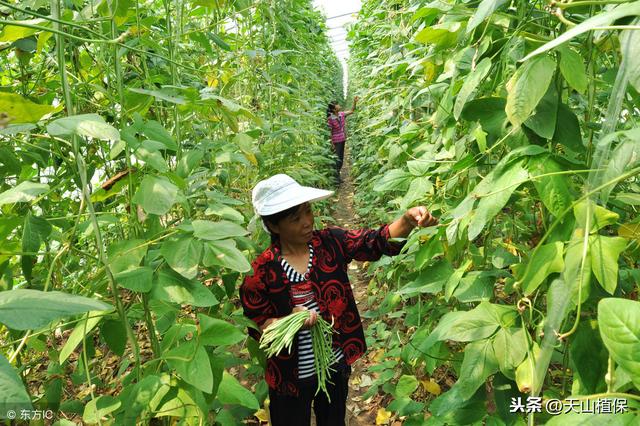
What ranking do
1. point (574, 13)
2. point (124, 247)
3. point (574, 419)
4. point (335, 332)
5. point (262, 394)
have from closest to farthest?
1. point (574, 419)
2. point (574, 13)
3. point (124, 247)
4. point (335, 332)
5. point (262, 394)

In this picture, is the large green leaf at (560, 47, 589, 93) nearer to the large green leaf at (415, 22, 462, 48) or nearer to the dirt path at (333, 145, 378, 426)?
the large green leaf at (415, 22, 462, 48)

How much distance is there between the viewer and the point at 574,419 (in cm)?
60

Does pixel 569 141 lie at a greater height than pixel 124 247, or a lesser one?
greater

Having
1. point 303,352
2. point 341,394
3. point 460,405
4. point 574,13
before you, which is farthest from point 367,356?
point 574,13

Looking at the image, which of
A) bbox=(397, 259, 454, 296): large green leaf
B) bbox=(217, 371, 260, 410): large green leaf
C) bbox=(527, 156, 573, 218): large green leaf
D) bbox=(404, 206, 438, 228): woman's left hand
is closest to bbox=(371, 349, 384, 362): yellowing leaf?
bbox=(404, 206, 438, 228): woman's left hand

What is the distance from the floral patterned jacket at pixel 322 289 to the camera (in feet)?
5.48

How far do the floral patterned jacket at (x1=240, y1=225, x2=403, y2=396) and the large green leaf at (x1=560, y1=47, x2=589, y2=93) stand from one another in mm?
960

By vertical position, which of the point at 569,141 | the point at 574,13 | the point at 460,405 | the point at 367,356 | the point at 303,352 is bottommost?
the point at 367,356

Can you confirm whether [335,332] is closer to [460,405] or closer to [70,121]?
[460,405]

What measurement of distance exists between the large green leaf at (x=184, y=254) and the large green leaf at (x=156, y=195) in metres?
0.11

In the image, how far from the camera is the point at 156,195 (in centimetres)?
100

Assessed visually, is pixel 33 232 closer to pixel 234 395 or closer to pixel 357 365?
pixel 234 395

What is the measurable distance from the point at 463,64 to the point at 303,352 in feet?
3.79

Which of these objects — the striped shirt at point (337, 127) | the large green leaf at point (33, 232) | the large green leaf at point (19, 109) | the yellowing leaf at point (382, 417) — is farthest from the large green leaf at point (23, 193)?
the striped shirt at point (337, 127)
